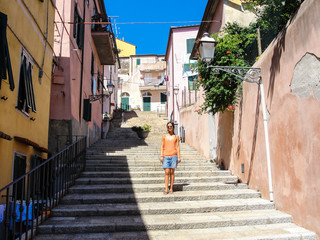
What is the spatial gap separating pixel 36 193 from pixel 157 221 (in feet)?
6.67

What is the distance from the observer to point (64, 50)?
980cm

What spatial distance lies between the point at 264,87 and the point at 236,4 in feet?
18.1

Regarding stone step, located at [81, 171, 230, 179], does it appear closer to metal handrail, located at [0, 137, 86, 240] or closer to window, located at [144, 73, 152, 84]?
metal handrail, located at [0, 137, 86, 240]

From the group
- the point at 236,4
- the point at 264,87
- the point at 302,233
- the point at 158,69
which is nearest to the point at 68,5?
the point at 236,4

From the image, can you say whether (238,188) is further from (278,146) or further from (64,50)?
(64,50)

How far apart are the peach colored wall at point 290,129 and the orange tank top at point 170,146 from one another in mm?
1781

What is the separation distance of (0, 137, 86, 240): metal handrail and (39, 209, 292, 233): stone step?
28 cm

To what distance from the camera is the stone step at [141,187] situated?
20.9ft

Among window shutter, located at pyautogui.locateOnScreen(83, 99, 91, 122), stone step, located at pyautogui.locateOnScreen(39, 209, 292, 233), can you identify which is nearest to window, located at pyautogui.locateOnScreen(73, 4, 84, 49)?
window shutter, located at pyautogui.locateOnScreen(83, 99, 91, 122)

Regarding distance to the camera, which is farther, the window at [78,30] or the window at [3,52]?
the window at [78,30]

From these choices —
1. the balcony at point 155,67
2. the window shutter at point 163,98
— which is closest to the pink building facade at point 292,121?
the window shutter at point 163,98

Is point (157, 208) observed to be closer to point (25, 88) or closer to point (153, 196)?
point (153, 196)

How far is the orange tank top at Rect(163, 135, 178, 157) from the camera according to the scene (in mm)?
6541

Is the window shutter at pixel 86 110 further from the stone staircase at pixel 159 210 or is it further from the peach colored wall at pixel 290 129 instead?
the peach colored wall at pixel 290 129
